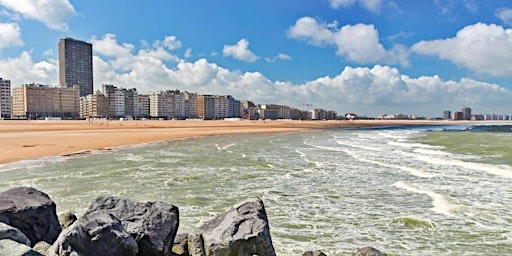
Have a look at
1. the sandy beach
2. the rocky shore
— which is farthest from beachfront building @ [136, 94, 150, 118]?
the rocky shore

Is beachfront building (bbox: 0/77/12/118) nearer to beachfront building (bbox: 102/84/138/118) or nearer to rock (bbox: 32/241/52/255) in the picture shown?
beachfront building (bbox: 102/84/138/118)

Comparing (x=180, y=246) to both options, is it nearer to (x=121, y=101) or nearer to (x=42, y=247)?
(x=42, y=247)

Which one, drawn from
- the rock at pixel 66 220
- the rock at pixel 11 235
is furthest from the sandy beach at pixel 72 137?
the rock at pixel 11 235

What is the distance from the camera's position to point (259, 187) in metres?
14.2

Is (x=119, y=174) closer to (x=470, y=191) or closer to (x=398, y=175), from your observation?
(x=398, y=175)

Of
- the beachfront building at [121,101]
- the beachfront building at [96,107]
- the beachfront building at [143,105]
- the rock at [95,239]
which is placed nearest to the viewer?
the rock at [95,239]

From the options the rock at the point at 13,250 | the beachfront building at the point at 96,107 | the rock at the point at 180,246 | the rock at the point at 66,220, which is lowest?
the rock at the point at 180,246

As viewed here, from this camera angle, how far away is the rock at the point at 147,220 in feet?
A: 19.1

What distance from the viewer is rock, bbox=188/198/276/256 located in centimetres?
551

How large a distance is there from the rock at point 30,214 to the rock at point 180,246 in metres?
2.07

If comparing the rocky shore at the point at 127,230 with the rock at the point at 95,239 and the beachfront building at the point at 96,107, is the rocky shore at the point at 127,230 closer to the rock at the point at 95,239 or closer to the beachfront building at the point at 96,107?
the rock at the point at 95,239

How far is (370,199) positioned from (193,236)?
7910mm

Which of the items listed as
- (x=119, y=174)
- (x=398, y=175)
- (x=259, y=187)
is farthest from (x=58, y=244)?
(x=398, y=175)

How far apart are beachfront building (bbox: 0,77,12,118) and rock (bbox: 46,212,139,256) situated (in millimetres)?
164622
